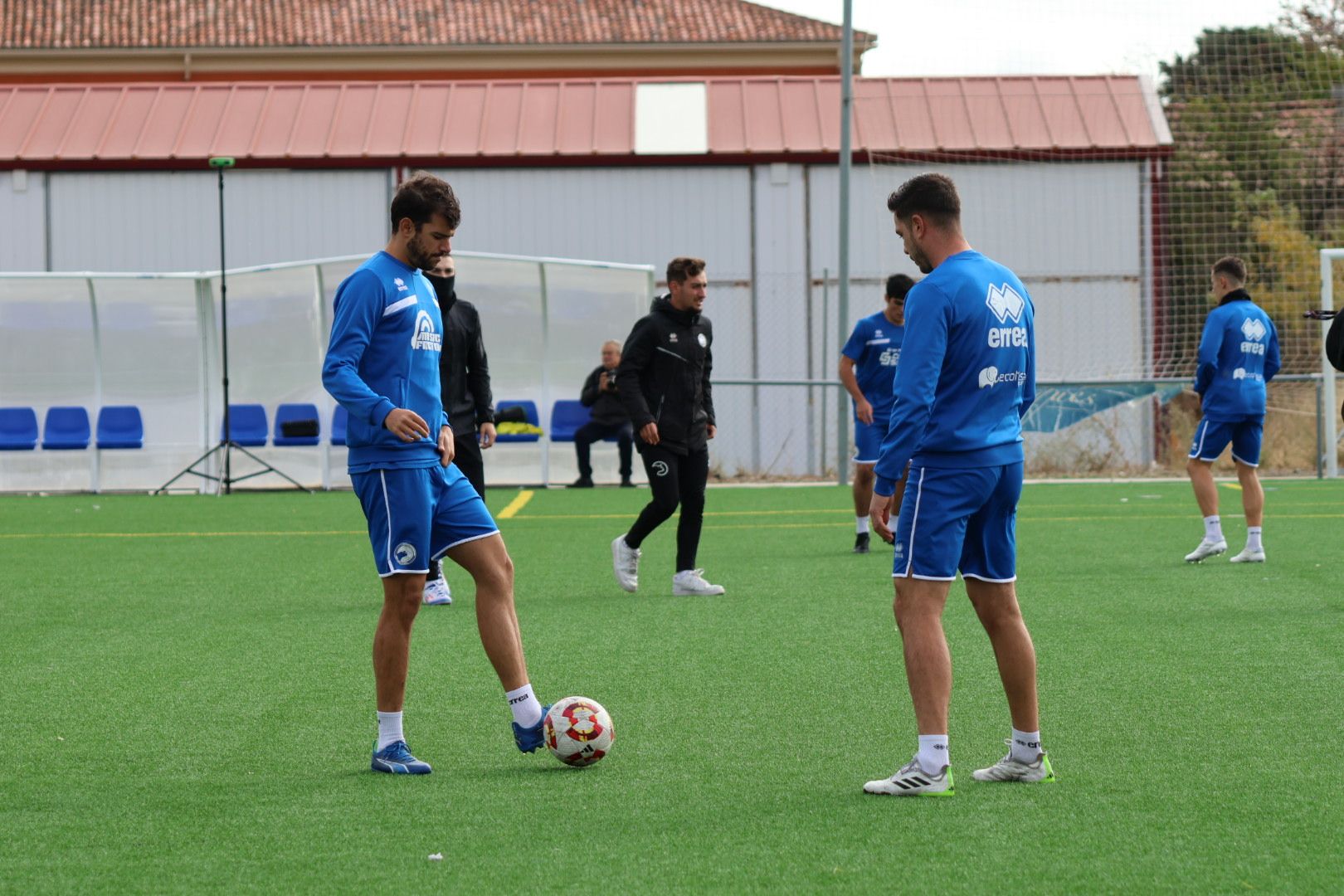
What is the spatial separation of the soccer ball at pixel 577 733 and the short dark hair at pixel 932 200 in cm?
185

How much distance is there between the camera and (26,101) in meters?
24.7

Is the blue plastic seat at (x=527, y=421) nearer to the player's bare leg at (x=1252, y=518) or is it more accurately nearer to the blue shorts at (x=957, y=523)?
the player's bare leg at (x=1252, y=518)

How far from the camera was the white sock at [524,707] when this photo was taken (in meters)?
5.17

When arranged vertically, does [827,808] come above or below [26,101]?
below

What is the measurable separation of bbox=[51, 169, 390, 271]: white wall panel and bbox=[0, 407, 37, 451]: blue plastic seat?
165 inches

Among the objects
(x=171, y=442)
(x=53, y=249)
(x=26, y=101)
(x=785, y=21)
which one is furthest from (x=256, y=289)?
(x=785, y=21)

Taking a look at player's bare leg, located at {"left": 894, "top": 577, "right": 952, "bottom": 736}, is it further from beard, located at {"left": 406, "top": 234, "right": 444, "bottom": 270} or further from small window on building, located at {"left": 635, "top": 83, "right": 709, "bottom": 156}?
small window on building, located at {"left": 635, "top": 83, "right": 709, "bottom": 156}

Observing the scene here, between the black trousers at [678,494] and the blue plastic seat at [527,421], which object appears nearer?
the black trousers at [678,494]

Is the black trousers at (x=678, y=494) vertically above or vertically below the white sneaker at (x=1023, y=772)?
above

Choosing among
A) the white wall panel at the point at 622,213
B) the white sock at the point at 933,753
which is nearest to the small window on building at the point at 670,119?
the white wall panel at the point at 622,213

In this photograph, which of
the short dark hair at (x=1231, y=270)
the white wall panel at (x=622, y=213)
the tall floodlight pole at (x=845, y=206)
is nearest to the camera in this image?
the short dark hair at (x=1231, y=270)

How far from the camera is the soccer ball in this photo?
505 cm

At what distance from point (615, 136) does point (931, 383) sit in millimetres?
19729

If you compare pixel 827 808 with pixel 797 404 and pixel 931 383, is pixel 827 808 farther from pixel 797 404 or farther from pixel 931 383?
pixel 797 404
